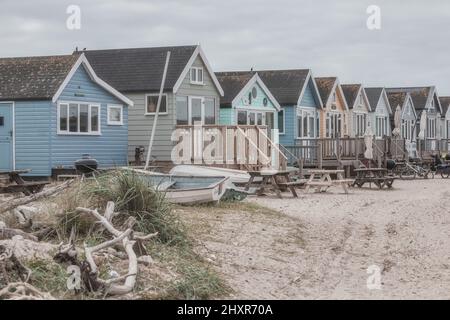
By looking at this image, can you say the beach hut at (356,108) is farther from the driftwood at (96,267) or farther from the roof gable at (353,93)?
the driftwood at (96,267)

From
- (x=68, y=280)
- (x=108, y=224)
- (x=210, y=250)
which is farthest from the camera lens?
(x=210, y=250)

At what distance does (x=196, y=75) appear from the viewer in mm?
33406

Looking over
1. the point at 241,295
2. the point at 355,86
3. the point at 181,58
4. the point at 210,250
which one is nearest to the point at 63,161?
the point at 181,58

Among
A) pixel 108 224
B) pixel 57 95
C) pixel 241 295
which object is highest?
pixel 57 95

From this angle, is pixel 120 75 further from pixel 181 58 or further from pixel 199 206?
pixel 199 206

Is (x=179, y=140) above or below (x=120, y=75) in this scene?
below

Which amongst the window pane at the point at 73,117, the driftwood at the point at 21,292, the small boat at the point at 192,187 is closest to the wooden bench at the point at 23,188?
the small boat at the point at 192,187

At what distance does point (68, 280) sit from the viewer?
918 cm

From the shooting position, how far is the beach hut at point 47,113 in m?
27.0

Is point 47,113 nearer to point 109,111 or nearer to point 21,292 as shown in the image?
point 109,111

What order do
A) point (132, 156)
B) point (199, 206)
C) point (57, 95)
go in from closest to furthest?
point (199, 206) < point (57, 95) < point (132, 156)

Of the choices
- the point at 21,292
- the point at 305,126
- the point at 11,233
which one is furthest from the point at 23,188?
the point at 305,126

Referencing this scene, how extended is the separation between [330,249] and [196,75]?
1951 cm

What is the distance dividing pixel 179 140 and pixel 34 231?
16.7m
